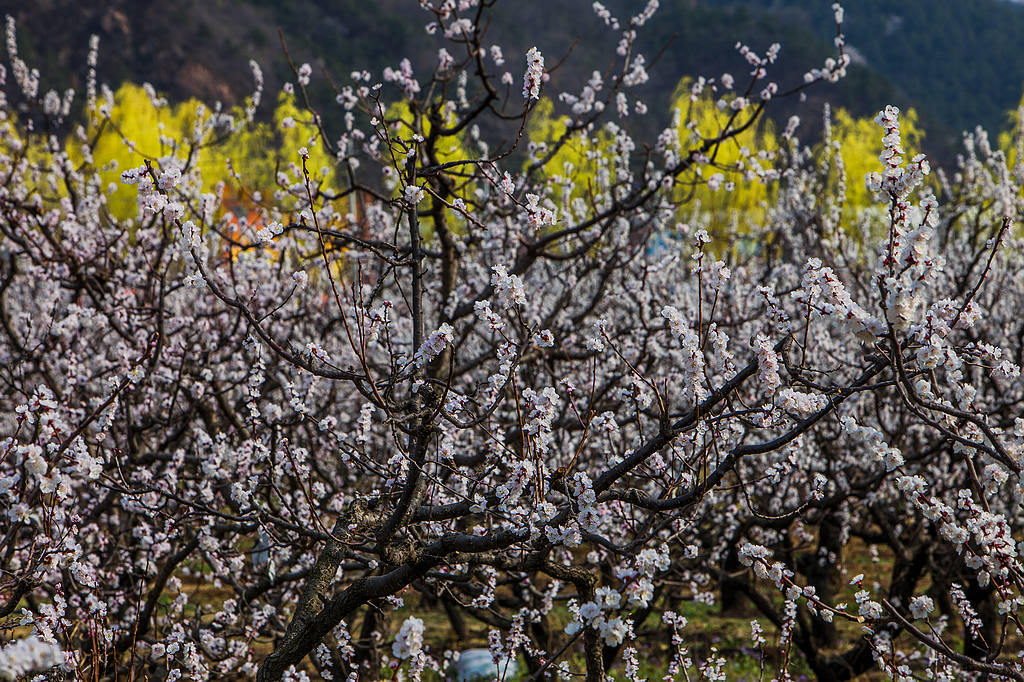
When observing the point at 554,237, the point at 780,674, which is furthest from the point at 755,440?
the point at 780,674

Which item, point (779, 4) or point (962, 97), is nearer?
point (962, 97)

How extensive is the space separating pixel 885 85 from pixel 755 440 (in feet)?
165

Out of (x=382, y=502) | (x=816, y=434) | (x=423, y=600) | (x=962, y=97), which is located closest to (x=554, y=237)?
(x=382, y=502)

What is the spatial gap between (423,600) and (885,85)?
51485 millimetres

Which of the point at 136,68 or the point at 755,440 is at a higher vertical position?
the point at 136,68

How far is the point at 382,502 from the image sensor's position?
3283mm

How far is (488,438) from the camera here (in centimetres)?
466

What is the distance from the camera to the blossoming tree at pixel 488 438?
90.1 inches

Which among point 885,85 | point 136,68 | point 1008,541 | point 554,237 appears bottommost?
point 1008,541

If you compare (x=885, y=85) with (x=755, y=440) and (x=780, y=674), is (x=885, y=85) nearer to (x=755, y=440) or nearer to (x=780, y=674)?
(x=755, y=440)

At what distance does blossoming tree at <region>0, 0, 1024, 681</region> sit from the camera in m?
2.29

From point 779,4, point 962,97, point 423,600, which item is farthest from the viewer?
point 779,4

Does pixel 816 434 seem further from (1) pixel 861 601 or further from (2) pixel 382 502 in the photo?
(2) pixel 382 502

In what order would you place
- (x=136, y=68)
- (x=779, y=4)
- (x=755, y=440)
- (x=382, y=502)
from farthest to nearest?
1. (x=779, y=4)
2. (x=136, y=68)
3. (x=755, y=440)
4. (x=382, y=502)
